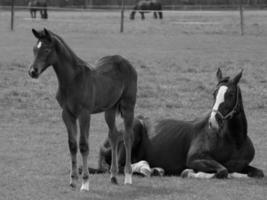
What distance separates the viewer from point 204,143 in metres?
9.43

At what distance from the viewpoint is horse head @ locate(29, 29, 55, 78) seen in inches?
311

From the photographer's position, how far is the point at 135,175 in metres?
9.57

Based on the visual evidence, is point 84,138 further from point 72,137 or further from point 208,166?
point 208,166

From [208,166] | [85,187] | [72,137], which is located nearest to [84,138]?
[72,137]

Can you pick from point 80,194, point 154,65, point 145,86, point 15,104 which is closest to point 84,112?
point 80,194

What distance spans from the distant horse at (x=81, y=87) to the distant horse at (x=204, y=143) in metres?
0.89

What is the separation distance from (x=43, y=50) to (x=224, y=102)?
7.29 ft

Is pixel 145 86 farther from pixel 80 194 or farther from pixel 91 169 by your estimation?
pixel 80 194

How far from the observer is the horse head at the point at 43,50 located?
7.89 meters

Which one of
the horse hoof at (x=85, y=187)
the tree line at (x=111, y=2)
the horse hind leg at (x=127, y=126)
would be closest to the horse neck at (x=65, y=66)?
the horse hind leg at (x=127, y=126)

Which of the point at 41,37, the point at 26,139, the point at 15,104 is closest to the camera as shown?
the point at 41,37

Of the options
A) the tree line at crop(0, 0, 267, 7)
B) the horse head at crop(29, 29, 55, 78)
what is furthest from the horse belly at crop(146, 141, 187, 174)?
the tree line at crop(0, 0, 267, 7)

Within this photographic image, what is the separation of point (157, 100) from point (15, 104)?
10.4 ft

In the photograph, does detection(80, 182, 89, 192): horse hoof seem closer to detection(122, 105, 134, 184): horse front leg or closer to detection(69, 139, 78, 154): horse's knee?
detection(69, 139, 78, 154): horse's knee
